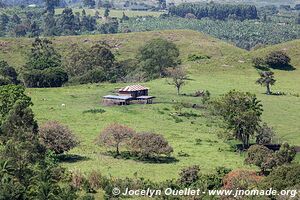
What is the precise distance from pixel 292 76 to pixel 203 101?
111 feet

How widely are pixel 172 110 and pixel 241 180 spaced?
33948 millimetres

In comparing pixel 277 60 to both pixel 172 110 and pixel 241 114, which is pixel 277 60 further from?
pixel 241 114

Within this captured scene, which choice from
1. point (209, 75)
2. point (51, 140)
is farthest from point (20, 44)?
point (51, 140)

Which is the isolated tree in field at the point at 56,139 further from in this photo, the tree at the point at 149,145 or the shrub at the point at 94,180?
the shrub at the point at 94,180

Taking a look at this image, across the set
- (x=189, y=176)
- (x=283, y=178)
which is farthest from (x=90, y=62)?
(x=283, y=178)

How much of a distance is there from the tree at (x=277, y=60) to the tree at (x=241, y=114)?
50073mm

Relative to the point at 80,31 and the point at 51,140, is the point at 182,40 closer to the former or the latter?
the point at 80,31

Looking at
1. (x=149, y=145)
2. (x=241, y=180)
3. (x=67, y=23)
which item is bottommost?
(x=67, y=23)

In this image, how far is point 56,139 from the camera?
52.9m

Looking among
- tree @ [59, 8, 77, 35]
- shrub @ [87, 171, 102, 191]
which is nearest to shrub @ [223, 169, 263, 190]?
shrub @ [87, 171, 102, 191]

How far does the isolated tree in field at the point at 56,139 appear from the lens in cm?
5272

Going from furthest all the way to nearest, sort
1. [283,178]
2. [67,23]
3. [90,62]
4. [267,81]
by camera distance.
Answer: [67,23] < [90,62] < [267,81] < [283,178]

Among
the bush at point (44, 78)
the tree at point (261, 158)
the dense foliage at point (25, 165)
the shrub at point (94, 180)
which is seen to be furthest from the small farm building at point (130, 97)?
the shrub at point (94, 180)

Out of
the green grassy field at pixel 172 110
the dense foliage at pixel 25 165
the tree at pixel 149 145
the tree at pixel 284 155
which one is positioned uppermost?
the dense foliage at pixel 25 165
